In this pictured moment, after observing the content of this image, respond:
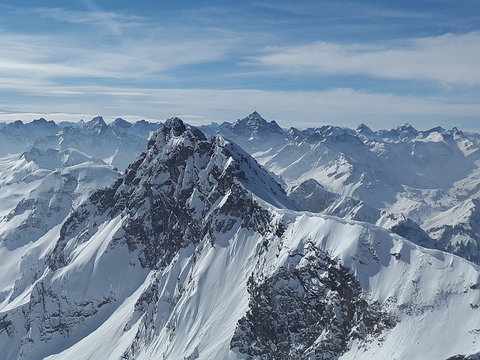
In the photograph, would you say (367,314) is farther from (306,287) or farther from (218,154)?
(218,154)

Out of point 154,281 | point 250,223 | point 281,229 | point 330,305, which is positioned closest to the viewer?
point 330,305

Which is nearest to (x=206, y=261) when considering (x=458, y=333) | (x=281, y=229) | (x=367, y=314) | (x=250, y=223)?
(x=250, y=223)

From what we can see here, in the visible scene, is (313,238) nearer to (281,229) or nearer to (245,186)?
(281,229)

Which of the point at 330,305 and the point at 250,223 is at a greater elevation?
the point at 250,223

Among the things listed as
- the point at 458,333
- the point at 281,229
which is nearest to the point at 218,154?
the point at 281,229

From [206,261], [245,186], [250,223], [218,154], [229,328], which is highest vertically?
[218,154]

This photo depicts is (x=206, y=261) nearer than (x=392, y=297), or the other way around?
(x=392, y=297)

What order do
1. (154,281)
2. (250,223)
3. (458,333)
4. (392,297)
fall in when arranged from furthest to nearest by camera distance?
1. (154,281)
2. (250,223)
3. (392,297)
4. (458,333)

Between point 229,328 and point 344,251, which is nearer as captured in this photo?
point 344,251

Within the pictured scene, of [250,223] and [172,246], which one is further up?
[250,223]
